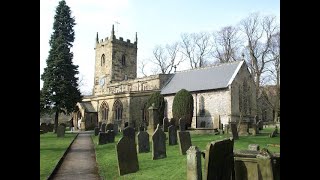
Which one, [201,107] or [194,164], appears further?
[201,107]

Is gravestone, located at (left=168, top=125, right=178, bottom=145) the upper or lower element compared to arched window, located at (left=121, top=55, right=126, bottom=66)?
lower

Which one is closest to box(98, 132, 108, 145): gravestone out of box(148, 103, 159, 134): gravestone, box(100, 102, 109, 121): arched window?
box(148, 103, 159, 134): gravestone

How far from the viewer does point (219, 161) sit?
5.51 meters

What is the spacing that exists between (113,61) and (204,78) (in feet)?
64.1

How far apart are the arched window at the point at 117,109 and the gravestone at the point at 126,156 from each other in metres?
30.6

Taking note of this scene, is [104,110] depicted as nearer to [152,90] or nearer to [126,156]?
[152,90]

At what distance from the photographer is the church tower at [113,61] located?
50.3 metres

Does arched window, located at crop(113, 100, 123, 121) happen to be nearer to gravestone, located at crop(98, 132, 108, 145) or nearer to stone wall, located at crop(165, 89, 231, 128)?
stone wall, located at crop(165, 89, 231, 128)

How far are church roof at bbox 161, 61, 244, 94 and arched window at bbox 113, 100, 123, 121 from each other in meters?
→ 6.07

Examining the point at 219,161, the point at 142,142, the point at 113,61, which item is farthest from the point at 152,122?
the point at 113,61

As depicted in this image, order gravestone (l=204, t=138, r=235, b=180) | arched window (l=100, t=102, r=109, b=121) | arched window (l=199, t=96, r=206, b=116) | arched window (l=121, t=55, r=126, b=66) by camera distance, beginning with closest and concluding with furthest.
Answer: gravestone (l=204, t=138, r=235, b=180)
arched window (l=199, t=96, r=206, b=116)
arched window (l=100, t=102, r=109, b=121)
arched window (l=121, t=55, r=126, b=66)

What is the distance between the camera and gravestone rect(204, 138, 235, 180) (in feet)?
17.1
